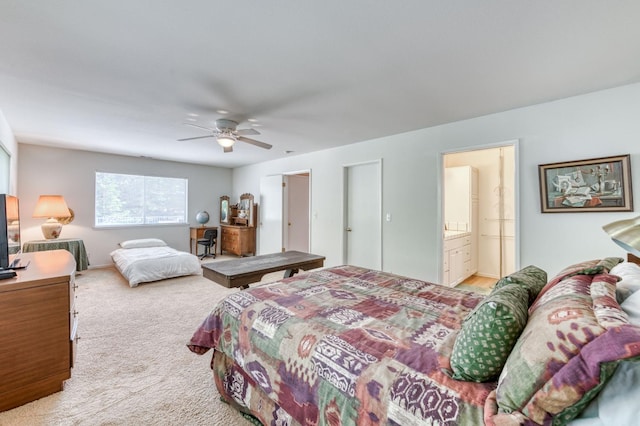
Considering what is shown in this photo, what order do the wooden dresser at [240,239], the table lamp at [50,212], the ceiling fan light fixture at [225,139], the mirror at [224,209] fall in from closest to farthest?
the ceiling fan light fixture at [225,139]
the table lamp at [50,212]
the wooden dresser at [240,239]
the mirror at [224,209]

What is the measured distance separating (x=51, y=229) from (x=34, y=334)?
12.9 ft

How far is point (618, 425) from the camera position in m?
0.66

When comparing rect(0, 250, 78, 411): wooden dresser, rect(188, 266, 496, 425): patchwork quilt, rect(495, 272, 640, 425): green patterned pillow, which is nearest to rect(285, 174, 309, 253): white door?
rect(188, 266, 496, 425): patchwork quilt

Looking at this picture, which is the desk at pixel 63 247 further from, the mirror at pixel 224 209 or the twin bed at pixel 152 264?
the mirror at pixel 224 209

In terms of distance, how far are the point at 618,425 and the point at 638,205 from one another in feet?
8.84

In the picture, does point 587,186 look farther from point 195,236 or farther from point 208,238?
point 195,236

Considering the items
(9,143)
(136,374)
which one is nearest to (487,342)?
(136,374)

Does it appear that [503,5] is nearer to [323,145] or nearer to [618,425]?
[618,425]

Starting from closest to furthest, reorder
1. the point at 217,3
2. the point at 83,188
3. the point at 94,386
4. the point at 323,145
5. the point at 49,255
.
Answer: the point at 217,3 < the point at 94,386 < the point at 49,255 < the point at 323,145 < the point at 83,188

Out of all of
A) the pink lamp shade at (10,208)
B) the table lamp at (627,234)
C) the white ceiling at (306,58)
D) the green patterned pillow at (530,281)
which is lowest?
the green patterned pillow at (530,281)

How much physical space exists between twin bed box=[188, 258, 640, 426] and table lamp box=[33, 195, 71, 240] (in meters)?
4.63

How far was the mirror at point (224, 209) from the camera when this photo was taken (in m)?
7.18

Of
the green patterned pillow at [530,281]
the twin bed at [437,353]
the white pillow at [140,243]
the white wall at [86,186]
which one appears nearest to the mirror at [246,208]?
the white wall at [86,186]

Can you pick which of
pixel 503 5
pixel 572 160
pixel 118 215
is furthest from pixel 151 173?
pixel 572 160
